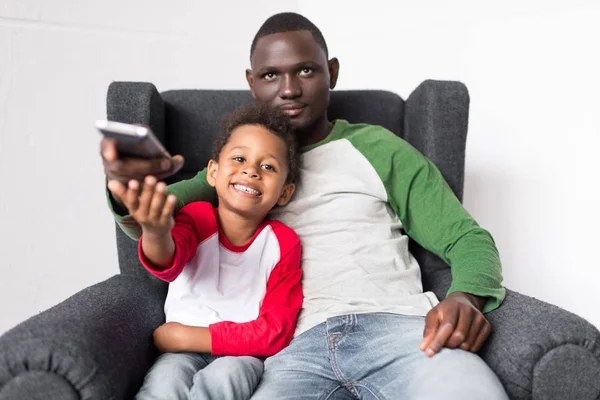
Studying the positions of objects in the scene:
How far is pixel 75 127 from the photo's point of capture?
2086 mm

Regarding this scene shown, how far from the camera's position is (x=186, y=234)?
1260mm

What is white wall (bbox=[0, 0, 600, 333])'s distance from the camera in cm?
204

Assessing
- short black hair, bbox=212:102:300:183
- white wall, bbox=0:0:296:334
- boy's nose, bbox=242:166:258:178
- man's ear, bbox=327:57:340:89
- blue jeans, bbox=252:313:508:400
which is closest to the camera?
blue jeans, bbox=252:313:508:400

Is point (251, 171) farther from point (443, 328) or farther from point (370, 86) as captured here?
point (370, 86)

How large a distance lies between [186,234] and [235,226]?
6.0 inches

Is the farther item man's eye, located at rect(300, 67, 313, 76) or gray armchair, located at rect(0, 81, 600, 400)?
man's eye, located at rect(300, 67, 313, 76)

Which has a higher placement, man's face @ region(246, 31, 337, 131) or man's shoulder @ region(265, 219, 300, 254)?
man's face @ region(246, 31, 337, 131)

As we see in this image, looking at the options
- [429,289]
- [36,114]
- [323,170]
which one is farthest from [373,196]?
[36,114]

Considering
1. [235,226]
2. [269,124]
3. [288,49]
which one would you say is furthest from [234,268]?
[288,49]

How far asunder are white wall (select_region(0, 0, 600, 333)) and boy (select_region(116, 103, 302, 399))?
0.84 metres

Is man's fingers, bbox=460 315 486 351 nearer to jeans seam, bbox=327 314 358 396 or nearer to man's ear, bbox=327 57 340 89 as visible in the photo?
jeans seam, bbox=327 314 358 396

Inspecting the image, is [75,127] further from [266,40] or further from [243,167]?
[243,167]

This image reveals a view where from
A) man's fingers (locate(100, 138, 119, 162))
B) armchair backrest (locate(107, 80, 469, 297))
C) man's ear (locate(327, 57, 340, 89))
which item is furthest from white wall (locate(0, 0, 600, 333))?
man's fingers (locate(100, 138, 119, 162))

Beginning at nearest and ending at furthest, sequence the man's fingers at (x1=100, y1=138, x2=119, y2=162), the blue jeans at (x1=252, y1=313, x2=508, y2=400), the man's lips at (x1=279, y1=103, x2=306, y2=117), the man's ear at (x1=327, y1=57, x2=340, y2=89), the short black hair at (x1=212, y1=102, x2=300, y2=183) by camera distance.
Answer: the man's fingers at (x1=100, y1=138, x2=119, y2=162)
the blue jeans at (x1=252, y1=313, x2=508, y2=400)
the short black hair at (x1=212, y1=102, x2=300, y2=183)
the man's lips at (x1=279, y1=103, x2=306, y2=117)
the man's ear at (x1=327, y1=57, x2=340, y2=89)
